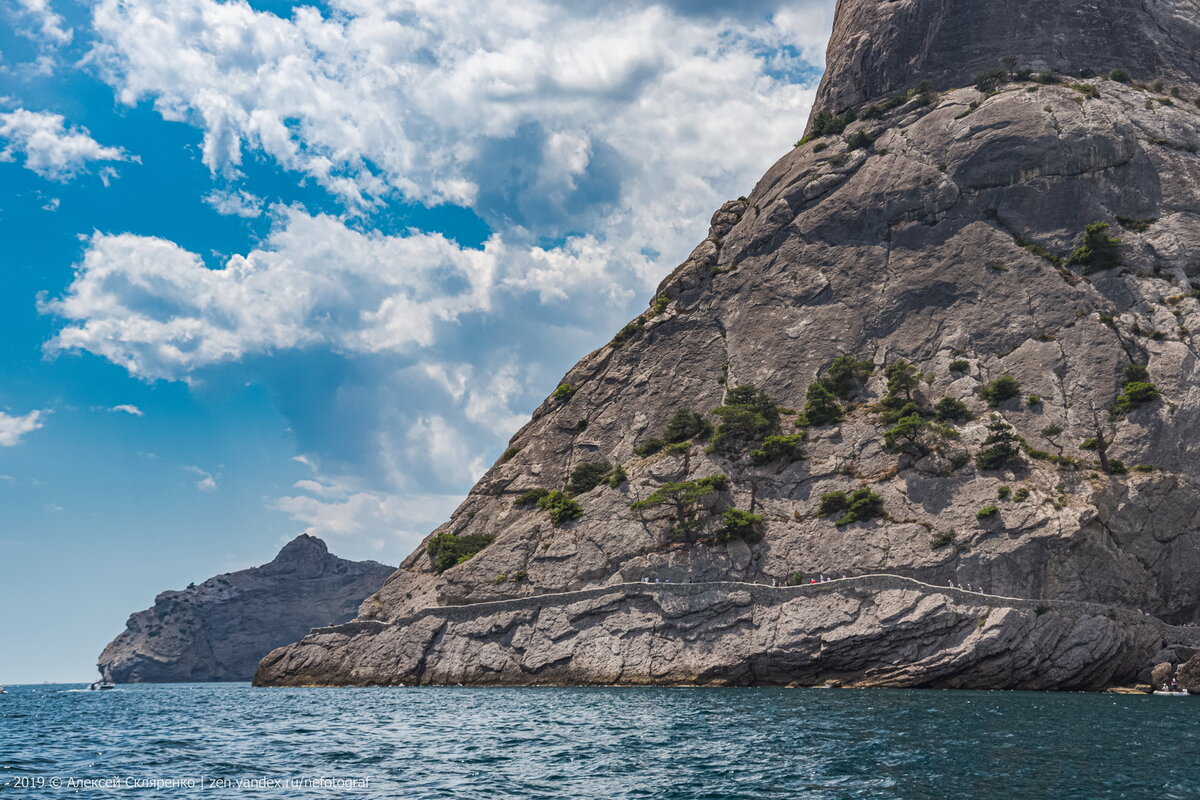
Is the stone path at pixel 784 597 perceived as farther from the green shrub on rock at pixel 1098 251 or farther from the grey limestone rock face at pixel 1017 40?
the grey limestone rock face at pixel 1017 40

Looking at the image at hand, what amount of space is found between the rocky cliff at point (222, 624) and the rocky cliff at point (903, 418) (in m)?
106

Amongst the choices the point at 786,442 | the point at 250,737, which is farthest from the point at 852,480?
the point at 250,737

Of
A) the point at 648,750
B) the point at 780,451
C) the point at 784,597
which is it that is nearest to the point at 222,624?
the point at 780,451

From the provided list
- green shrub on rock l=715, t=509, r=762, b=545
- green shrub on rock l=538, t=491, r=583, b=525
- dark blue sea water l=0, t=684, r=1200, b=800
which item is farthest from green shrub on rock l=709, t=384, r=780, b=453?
dark blue sea water l=0, t=684, r=1200, b=800

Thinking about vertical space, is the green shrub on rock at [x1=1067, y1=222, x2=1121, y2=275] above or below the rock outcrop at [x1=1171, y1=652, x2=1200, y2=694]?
above

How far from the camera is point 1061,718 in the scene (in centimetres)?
4169

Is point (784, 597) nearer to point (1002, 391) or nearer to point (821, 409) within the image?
point (821, 409)

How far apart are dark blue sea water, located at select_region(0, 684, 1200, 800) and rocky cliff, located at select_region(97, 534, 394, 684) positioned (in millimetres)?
141080

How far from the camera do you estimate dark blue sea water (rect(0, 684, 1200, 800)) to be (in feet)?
85.5

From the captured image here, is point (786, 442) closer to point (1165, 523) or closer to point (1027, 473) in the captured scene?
point (1027, 473)

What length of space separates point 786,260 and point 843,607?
5395 cm

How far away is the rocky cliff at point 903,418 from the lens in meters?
66.1

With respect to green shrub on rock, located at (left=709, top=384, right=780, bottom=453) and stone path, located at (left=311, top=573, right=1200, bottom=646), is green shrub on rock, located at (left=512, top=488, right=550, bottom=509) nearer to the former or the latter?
stone path, located at (left=311, top=573, right=1200, bottom=646)

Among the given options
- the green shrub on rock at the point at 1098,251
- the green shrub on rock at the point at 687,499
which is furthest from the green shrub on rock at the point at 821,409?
the green shrub on rock at the point at 1098,251
